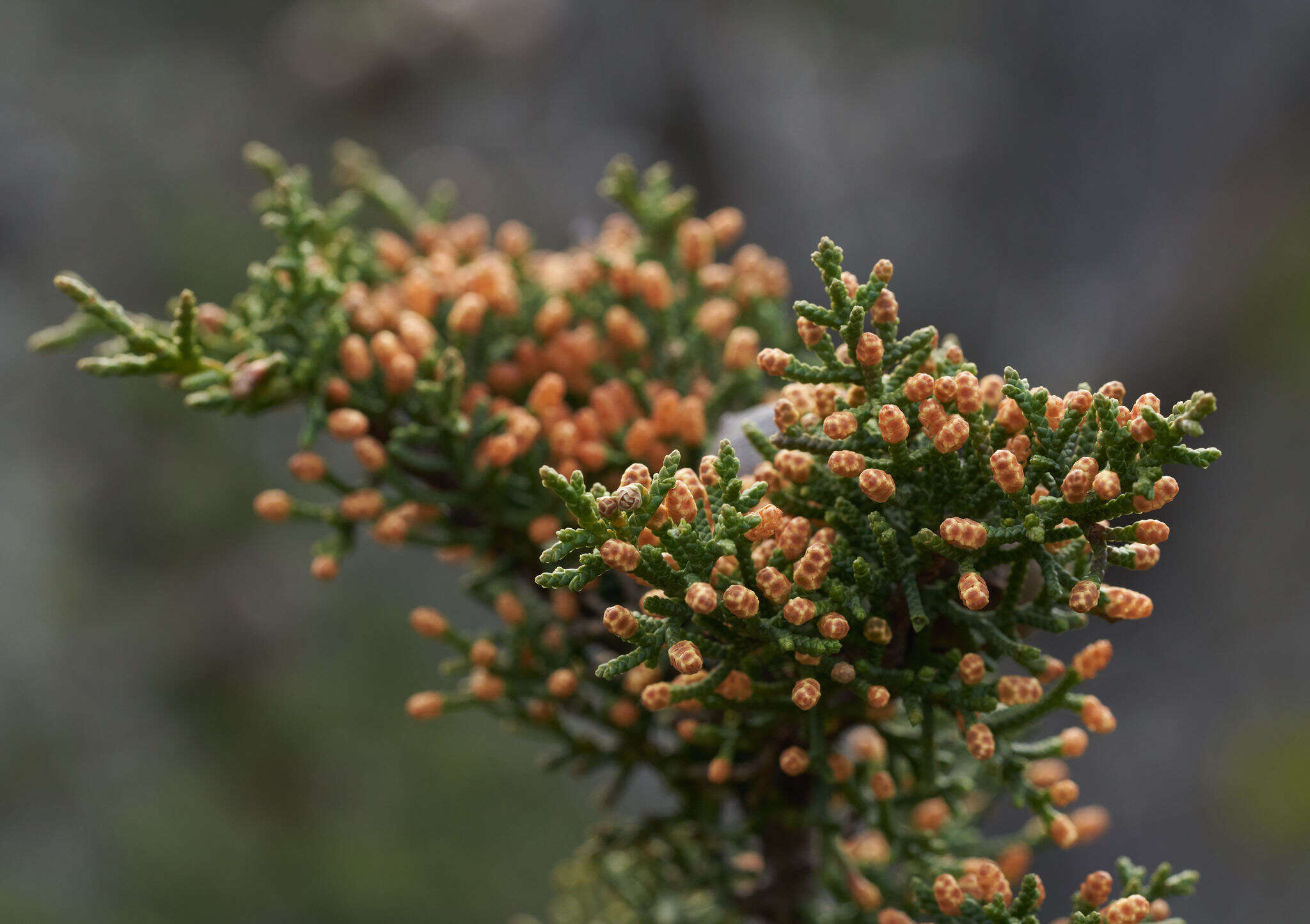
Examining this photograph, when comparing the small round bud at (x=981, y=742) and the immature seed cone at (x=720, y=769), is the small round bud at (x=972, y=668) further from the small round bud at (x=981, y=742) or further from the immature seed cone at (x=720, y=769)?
the immature seed cone at (x=720, y=769)

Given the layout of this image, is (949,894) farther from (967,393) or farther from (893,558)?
(967,393)

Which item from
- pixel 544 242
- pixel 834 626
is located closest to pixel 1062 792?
pixel 834 626

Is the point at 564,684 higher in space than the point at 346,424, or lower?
lower

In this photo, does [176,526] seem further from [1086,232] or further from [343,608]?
[1086,232]

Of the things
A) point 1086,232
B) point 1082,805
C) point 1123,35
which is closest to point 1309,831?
point 1082,805

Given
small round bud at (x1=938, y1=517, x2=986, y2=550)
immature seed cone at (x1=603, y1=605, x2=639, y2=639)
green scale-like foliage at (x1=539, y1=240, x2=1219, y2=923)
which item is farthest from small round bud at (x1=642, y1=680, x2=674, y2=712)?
small round bud at (x1=938, y1=517, x2=986, y2=550)

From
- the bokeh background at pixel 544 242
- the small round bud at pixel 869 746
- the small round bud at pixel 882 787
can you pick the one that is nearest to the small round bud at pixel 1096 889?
the small round bud at pixel 882 787
